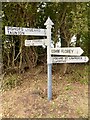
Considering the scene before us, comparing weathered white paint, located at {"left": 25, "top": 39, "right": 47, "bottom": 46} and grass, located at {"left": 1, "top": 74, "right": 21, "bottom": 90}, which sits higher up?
weathered white paint, located at {"left": 25, "top": 39, "right": 47, "bottom": 46}

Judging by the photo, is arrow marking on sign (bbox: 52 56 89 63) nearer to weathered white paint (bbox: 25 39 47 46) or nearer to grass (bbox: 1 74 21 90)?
weathered white paint (bbox: 25 39 47 46)

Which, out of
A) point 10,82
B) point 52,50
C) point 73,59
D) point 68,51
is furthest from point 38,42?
point 10,82

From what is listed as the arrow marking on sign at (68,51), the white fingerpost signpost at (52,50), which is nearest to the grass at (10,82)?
the white fingerpost signpost at (52,50)

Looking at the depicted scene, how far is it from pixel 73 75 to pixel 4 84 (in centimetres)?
123

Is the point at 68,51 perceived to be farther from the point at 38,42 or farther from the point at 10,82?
the point at 10,82

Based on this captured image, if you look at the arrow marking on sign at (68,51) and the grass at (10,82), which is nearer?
the arrow marking on sign at (68,51)

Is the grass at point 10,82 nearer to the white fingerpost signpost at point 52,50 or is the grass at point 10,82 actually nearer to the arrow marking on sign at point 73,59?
the white fingerpost signpost at point 52,50

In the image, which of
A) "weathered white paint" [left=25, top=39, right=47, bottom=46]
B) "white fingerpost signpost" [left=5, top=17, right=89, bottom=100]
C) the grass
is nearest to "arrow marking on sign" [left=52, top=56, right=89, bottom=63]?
"white fingerpost signpost" [left=5, top=17, right=89, bottom=100]

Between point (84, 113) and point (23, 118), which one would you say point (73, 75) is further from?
point (23, 118)

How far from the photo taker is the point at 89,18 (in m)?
3.61

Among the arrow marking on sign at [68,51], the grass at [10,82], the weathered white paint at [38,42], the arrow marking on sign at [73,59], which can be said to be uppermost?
the weathered white paint at [38,42]

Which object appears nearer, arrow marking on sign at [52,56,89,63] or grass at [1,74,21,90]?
arrow marking on sign at [52,56,89,63]

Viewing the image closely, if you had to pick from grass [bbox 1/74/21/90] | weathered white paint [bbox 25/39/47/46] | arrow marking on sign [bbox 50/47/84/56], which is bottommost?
grass [bbox 1/74/21/90]

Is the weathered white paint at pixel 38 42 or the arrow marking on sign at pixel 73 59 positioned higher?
the weathered white paint at pixel 38 42
